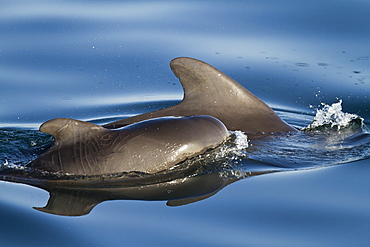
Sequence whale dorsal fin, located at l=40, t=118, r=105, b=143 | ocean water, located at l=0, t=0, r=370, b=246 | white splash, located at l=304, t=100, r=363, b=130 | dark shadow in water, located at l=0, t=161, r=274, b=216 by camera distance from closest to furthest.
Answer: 1. ocean water, located at l=0, t=0, r=370, b=246
2. dark shadow in water, located at l=0, t=161, r=274, b=216
3. whale dorsal fin, located at l=40, t=118, r=105, b=143
4. white splash, located at l=304, t=100, r=363, b=130

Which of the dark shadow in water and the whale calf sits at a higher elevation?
the whale calf

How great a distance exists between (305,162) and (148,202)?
197cm

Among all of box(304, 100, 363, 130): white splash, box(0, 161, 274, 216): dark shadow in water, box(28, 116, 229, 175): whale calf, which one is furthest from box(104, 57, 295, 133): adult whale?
box(0, 161, 274, 216): dark shadow in water

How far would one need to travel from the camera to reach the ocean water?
5402 mm

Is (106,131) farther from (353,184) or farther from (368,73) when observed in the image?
(368,73)

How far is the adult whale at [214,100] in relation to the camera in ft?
25.7

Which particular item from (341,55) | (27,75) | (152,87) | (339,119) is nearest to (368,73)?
(341,55)

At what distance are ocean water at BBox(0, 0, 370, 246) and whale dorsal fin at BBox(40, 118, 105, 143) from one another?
0.55 meters

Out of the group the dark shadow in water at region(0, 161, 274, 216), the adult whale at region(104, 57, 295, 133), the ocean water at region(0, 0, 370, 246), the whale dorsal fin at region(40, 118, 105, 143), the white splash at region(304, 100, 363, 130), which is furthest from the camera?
the white splash at region(304, 100, 363, 130)

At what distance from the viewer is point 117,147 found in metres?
6.38

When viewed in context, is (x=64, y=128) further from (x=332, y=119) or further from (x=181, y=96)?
(x=181, y=96)

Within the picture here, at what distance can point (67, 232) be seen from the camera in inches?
208

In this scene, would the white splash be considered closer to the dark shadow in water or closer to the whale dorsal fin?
the dark shadow in water

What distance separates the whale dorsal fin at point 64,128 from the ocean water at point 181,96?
0.55 m
